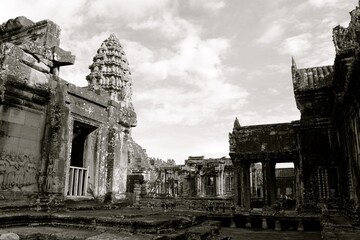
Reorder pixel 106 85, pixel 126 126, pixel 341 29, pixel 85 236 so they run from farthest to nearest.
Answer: pixel 106 85 → pixel 341 29 → pixel 126 126 → pixel 85 236

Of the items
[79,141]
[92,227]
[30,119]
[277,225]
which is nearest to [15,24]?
[30,119]

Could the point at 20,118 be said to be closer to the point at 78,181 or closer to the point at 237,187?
the point at 78,181

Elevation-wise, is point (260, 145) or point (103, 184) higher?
point (260, 145)

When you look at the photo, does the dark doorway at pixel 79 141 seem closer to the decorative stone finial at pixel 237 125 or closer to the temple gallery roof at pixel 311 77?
the temple gallery roof at pixel 311 77

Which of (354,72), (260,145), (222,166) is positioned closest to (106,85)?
(222,166)

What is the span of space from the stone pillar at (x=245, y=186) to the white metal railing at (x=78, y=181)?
14.1 metres

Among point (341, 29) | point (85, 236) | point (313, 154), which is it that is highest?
point (341, 29)

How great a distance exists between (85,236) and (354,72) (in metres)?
7.65

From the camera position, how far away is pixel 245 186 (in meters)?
21.5

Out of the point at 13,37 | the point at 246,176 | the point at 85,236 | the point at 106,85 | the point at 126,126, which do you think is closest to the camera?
the point at 85,236

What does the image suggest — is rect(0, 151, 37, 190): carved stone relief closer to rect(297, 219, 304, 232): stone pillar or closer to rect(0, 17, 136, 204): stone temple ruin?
rect(0, 17, 136, 204): stone temple ruin

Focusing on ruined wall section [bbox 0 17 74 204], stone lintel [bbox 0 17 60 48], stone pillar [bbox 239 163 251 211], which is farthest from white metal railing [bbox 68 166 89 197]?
stone pillar [bbox 239 163 251 211]

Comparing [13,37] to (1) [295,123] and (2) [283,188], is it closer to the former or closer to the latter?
(1) [295,123]

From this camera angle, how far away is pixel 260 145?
2191 centimetres
